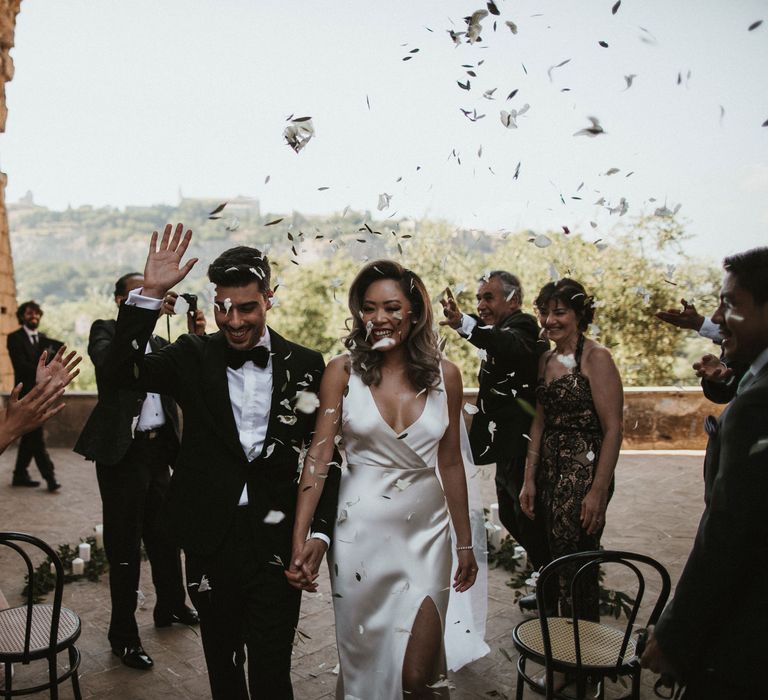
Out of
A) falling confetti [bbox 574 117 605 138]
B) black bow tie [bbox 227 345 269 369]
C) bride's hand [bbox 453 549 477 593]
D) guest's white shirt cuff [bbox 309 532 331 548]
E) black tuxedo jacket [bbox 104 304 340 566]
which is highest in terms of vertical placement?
falling confetti [bbox 574 117 605 138]

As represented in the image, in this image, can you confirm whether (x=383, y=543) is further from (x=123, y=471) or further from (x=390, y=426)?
(x=123, y=471)

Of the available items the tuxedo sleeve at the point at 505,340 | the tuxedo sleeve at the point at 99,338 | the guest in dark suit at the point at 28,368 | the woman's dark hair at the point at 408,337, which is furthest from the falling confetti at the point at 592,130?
the guest in dark suit at the point at 28,368

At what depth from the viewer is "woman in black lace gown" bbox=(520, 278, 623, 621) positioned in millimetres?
3400

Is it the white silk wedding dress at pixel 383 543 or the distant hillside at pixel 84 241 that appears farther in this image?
the distant hillside at pixel 84 241

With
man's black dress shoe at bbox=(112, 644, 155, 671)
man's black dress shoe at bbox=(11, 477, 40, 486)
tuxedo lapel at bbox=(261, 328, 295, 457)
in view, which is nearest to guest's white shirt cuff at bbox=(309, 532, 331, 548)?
tuxedo lapel at bbox=(261, 328, 295, 457)

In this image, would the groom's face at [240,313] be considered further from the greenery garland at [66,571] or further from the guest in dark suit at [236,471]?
the greenery garland at [66,571]

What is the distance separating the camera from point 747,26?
84.7 inches

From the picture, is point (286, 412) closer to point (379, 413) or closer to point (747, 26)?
point (379, 413)

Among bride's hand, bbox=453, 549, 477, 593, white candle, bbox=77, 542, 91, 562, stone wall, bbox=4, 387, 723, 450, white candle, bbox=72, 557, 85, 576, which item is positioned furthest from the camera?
stone wall, bbox=4, 387, 723, 450

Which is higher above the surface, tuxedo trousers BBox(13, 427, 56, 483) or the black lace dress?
the black lace dress

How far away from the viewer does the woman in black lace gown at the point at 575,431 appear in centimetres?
340

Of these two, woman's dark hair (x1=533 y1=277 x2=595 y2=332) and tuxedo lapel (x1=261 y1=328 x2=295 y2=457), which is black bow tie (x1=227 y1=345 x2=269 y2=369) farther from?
woman's dark hair (x1=533 y1=277 x2=595 y2=332)

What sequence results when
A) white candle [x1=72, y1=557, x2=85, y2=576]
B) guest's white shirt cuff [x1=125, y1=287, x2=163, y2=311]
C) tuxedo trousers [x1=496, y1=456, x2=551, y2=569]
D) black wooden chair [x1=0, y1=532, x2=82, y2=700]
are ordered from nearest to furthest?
guest's white shirt cuff [x1=125, y1=287, x2=163, y2=311]
black wooden chair [x1=0, y1=532, x2=82, y2=700]
tuxedo trousers [x1=496, y1=456, x2=551, y2=569]
white candle [x1=72, y1=557, x2=85, y2=576]

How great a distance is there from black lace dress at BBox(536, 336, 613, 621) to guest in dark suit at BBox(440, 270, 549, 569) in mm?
421
